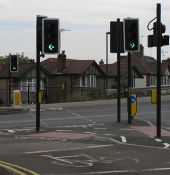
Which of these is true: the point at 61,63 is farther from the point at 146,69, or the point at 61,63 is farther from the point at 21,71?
the point at 146,69

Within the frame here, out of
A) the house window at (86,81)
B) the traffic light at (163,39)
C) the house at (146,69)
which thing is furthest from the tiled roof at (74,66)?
the traffic light at (163,39)

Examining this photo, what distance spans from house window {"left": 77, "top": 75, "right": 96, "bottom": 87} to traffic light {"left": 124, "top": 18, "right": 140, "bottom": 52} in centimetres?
5208

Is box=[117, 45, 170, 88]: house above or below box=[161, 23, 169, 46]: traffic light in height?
above

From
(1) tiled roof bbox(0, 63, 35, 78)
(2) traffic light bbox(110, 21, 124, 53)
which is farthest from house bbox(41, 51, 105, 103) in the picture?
(2) traffic light bbox(110, 21, 124, 53)

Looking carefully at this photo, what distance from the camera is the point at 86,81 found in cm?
7431

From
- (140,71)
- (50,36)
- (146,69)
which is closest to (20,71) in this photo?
(140,71)

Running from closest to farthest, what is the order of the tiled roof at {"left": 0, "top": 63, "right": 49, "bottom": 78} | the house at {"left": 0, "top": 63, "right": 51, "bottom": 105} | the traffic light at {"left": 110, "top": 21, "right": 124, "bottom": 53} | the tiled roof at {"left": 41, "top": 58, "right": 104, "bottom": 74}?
the traffic light at {"left": 110, "top": 21, "right": 124, "bottom": 53}
the house at {"left": 0, "top": 63, "right": 51, "bottom": 105}
the tiled roof at {"left": 0, "top": 63, "right": 49, "bottom": 78}
the tiled roof at {"left": 41, "top": 58, "right": 104, "bottom": 74}

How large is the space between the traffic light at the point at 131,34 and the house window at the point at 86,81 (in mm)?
52081

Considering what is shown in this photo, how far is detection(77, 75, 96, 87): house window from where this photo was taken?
7362cm

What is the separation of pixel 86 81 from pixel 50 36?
2167 inches

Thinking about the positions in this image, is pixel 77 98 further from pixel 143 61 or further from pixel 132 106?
pixel 143 61

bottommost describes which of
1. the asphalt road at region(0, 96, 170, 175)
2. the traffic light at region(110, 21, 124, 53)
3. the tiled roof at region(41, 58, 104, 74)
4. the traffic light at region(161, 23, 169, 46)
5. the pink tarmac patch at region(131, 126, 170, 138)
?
the asphalt road at region(0, 96, 170, 175)

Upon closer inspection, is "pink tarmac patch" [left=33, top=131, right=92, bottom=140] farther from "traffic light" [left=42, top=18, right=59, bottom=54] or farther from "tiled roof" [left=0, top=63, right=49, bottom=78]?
"tiled roof" [left=0, top=63, right=49, bottom=78]

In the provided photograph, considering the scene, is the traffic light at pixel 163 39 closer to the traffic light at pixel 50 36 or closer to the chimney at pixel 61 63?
the traffic light at pixel 50 36
